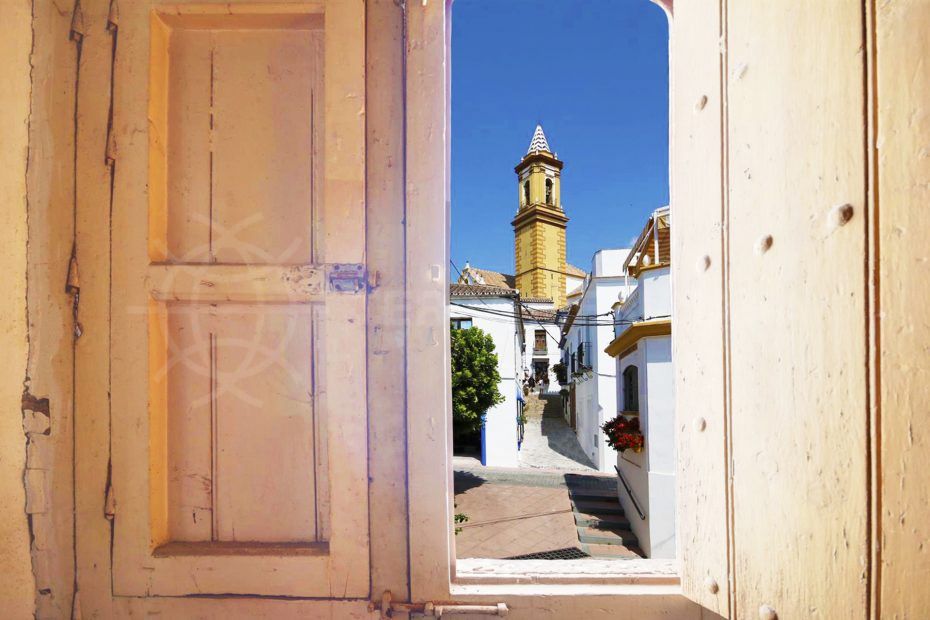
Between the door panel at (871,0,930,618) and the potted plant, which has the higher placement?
the door panel at (871,0,930,618)

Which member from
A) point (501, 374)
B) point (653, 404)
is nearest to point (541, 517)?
point (653, 404)

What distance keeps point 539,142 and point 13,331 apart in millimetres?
39485

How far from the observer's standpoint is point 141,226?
120cm

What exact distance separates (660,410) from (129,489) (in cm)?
750

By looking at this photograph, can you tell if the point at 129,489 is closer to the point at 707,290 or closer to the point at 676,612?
the point at 676,612

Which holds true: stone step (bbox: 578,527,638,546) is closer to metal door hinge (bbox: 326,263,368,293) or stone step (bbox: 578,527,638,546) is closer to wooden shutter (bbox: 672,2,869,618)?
wooden shutter (bbox: 672,2,869,618)

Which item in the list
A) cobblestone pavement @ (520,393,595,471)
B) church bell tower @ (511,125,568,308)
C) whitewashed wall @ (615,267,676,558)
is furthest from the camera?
church bell tower @ (511,125,568,308)

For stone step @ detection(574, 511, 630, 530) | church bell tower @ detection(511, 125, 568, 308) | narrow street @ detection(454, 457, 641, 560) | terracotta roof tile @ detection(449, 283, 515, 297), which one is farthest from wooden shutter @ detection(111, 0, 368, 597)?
church bell tower @ detection(511, 125, 568, 308)

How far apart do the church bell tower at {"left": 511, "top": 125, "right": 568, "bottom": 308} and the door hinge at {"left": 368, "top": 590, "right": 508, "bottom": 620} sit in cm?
3381

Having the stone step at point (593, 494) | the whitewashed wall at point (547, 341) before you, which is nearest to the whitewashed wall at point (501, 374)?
the stone step at point (593, 494)

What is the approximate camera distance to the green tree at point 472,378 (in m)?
12.0

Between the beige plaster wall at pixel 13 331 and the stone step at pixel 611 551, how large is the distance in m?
7.33

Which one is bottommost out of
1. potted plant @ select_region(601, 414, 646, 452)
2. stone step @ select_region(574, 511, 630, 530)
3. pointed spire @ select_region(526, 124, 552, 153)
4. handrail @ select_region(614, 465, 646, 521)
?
stone step @ select_region(574, 511, 630, 530)

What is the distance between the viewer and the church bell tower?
35.3 m
